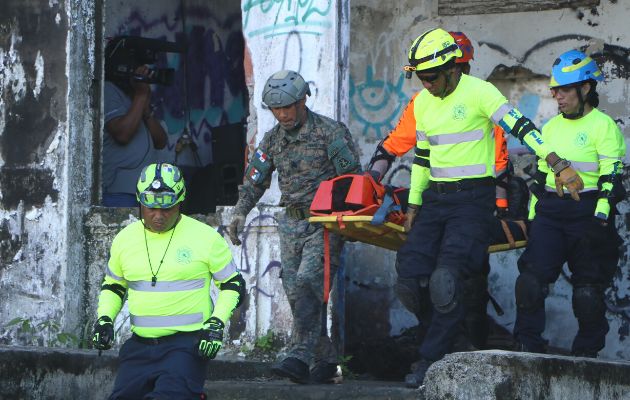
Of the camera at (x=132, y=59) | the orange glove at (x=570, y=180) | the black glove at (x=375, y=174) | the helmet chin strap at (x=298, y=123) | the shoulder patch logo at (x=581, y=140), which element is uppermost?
the camera at (x=132, y=59)

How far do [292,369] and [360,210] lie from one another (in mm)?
1087

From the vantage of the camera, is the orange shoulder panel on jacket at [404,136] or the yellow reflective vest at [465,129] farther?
the orange shoulder panel on jacket at [404,136]

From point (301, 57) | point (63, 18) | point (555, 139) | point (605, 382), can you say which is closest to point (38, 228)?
point (63, 18)

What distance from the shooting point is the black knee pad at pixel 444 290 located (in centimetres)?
813

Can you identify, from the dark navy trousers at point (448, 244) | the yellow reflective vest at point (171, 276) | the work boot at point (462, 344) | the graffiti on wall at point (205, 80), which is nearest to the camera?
the yellow reflective vest at point (171, 276)

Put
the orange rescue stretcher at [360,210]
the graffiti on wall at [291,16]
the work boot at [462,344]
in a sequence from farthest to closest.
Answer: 1. the graffiti on wall at [291,16]
2. the work boot at [462,344]
3. the orange rescue stretcher at [360,210]

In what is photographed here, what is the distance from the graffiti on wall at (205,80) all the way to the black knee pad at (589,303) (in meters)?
4.98

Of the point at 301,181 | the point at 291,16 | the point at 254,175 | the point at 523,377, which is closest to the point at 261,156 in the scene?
the point at 254,175

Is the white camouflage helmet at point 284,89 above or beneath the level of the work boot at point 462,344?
above

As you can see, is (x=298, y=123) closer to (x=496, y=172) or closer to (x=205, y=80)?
(x=496, y=172)

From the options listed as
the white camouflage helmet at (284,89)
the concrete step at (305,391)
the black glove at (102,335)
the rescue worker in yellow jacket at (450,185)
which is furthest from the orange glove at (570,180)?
the black glove at (102,335)

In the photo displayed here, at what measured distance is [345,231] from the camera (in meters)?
8.75

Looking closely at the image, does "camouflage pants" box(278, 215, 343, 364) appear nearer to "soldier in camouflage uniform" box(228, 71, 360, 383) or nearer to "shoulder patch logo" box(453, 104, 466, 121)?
"soldier in camouflage uniform" box(228, 71, 360, 383)

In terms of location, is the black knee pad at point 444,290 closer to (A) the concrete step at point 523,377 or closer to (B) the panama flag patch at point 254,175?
(A) the concrete step at point 523,377
